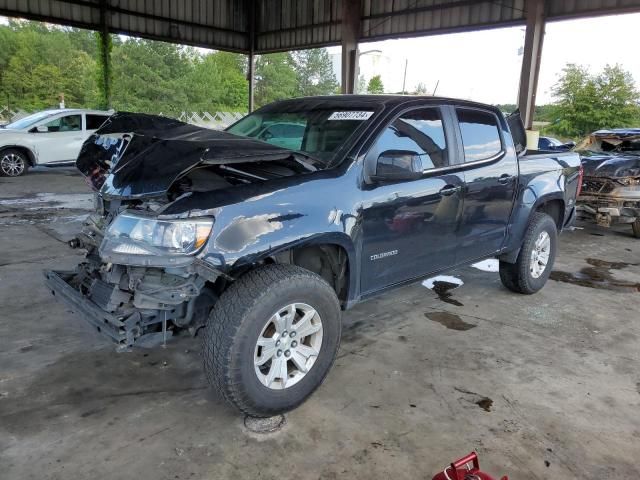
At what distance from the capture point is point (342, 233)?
2.99m

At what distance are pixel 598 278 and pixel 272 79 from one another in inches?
2258

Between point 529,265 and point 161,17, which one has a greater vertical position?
point 161,17

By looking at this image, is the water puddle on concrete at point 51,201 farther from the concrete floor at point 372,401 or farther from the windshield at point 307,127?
the windshield at point 307,127

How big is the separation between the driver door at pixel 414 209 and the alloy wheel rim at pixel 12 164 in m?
11.3

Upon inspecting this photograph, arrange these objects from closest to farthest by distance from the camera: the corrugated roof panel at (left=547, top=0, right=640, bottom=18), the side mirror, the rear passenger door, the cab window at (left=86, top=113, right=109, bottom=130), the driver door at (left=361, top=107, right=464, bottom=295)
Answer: the side mirror, the driver door at (left=361, top=107, right=464, bottom=295), the rear passenger door, the corrugated roof panel at (left=547, top=0, right=640, bottom=18), the cab window at (left=86, top=113, right=109, bottom=130)

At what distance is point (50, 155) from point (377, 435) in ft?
39.3

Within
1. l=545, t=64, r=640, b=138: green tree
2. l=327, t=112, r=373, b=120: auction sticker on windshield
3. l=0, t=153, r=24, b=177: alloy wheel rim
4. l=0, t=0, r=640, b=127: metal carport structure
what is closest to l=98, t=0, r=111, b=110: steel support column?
l=0, t=0, r=640, b=127: metal carport structure

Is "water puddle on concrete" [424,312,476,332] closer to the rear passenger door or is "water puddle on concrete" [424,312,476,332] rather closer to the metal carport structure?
the rear passenger door

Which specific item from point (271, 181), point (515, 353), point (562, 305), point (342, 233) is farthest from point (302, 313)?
point (562, 305)

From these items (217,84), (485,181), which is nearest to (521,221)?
(485,181)

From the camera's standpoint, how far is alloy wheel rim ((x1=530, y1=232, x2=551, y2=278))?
4844 millimetres

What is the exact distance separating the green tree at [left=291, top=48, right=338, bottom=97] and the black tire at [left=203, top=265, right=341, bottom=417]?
214ft

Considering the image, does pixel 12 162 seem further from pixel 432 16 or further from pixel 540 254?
pixel 432 16

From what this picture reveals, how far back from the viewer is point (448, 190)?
3643mm
